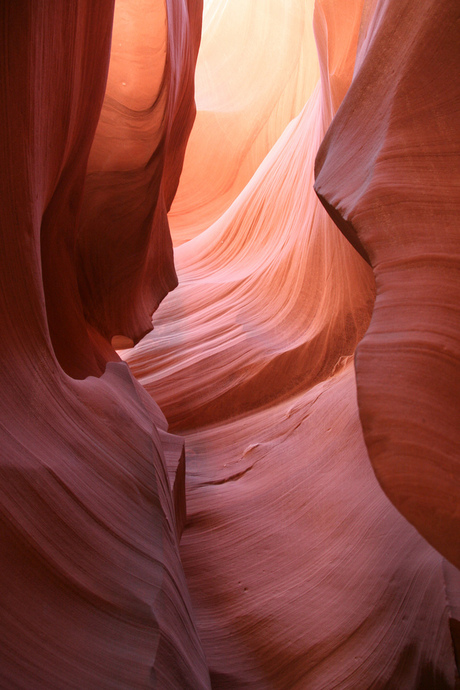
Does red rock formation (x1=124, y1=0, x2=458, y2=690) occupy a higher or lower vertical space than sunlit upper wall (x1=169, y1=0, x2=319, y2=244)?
lower

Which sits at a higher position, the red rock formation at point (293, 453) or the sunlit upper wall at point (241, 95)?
the sunlit upper wall at point (241, 95)

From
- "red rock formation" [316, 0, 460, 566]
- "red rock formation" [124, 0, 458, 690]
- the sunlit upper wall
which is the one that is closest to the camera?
"red rock formation" [316, 0, 460, 566]

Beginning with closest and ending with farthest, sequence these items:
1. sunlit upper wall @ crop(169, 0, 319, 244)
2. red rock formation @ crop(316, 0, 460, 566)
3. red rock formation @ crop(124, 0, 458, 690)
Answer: red rock formation @ crop(316, 0, 460, 566) < red rock formation @ crop(124, 0, 458, 690) < sunlit upper wall @ crop(169, 0, 319, 244)

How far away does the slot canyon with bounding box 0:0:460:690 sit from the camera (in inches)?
43.4

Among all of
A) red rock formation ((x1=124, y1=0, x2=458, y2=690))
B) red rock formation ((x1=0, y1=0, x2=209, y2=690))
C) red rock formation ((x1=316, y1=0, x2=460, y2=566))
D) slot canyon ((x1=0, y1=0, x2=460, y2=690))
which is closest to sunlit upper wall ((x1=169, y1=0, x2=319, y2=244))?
red rock formation ((x1=124, y1=0, x2=458, y2=690))

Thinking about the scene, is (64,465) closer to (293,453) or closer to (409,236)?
(409,236)

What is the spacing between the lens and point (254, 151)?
21.9ft

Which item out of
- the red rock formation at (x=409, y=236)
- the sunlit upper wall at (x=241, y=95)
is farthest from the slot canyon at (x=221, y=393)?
the sunlit upper wall at (x=241, y=95)

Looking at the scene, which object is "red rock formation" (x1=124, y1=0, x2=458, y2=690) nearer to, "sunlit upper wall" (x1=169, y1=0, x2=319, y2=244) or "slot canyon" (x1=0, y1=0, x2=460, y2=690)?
→ "slot canyon" (x1=0, y1=0, x2=460, y2=690)

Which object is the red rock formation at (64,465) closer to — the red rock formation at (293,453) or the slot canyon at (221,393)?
the slot canyon at (221,393)

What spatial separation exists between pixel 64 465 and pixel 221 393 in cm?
191

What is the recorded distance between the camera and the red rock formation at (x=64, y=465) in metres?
1.07

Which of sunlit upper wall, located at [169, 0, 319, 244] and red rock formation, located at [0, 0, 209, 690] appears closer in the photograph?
red rock formation, located at [0, 0, 209, 690]

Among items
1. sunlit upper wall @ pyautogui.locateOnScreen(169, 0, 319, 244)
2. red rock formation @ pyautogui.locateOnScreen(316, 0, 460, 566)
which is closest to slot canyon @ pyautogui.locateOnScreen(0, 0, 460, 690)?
red rock formation @ pyautogui.locateOnScreen(316, 0, 460, 566)
